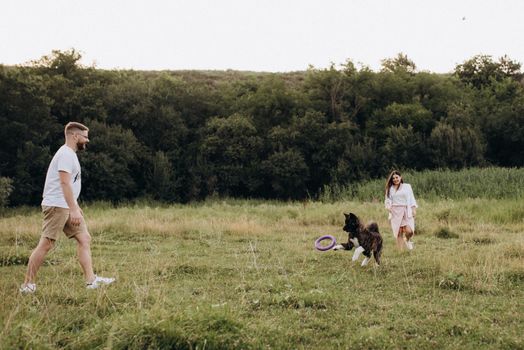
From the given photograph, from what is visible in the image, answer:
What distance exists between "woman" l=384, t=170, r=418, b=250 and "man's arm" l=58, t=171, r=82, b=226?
24.8 ft

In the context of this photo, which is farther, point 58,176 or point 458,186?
point 458,186

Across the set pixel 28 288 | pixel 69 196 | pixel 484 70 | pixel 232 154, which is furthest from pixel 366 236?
pixel 484 70

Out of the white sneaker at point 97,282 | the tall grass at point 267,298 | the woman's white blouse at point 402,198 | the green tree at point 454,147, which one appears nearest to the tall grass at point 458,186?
the green tree at point 454,147

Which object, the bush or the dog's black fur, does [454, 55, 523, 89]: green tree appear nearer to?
the bush

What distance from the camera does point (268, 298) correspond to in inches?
270

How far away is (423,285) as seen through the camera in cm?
803

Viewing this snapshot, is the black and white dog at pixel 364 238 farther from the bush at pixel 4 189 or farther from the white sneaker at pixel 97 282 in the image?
the bush at pixel 4 189

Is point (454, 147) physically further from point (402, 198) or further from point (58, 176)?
point (58, 176)

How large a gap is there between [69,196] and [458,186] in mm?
23494

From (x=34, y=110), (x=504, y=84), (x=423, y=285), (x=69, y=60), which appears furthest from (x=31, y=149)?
(x=504, y=84)

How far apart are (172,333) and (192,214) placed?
1723 centimetres

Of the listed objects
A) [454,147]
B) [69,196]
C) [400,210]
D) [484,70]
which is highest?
[484,70]

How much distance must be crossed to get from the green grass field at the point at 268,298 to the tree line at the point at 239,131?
20005mm

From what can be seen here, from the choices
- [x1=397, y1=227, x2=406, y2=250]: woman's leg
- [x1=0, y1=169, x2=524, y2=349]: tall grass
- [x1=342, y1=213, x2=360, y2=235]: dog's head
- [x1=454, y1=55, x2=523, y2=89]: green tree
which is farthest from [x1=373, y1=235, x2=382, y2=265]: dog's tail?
[x1=454, y1=55, x2=523, y2=89]: green tree
